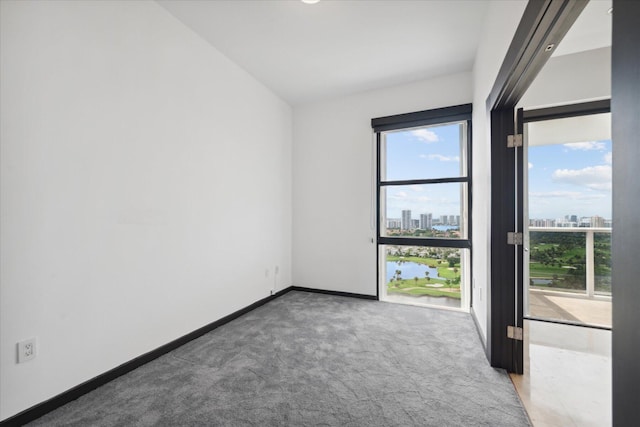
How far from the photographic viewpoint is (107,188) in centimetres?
197

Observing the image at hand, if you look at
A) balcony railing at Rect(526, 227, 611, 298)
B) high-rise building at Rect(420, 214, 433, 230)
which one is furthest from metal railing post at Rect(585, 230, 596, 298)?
high-rise building at Rect(420, 214, 433, 230)

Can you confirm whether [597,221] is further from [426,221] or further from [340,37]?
[340,37]

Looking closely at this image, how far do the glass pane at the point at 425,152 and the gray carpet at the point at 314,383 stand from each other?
6.02ft

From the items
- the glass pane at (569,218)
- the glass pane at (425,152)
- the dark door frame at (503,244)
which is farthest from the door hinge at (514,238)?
the glass pane at (425,152)

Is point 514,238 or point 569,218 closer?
point 514,238

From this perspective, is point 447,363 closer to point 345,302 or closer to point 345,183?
point 345,302

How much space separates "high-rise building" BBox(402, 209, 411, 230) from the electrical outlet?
11.5 ft

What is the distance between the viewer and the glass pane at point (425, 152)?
3.53 metres

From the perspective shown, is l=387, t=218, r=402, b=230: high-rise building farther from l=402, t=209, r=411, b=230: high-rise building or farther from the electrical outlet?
the electrical outlet

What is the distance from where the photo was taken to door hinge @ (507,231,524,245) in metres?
2.02

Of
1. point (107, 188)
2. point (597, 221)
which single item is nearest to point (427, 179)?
point (597, 221)

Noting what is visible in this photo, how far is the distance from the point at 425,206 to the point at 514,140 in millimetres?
1679

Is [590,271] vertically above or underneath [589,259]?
underneath

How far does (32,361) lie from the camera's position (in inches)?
62.9
